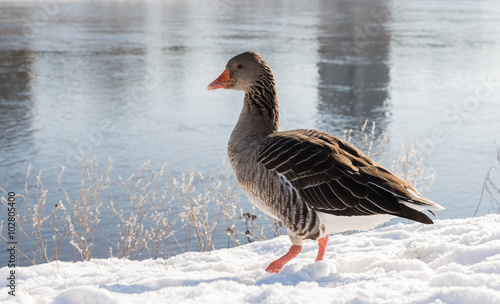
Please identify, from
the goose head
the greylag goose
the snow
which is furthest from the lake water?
the greylag goose

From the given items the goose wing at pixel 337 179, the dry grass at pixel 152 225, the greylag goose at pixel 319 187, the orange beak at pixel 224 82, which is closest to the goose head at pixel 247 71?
the orange beak at pixel 224 82

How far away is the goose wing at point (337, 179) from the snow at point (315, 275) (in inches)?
22.5

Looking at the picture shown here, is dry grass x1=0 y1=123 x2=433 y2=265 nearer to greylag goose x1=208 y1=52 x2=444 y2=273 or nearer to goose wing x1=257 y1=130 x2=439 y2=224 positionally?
greylag goose x1=208 y1=52 x2=444 y2=273

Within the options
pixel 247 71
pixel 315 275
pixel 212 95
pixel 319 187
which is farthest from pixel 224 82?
pixel 212 95

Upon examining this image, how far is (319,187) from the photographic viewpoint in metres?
5.11

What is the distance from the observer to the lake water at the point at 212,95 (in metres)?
15.7

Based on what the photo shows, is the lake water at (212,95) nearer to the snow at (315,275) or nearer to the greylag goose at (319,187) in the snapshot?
the snow at (315,275)

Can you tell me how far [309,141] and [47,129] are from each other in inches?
580

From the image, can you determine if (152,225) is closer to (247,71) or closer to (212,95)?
(247,71)

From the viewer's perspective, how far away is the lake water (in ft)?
51.6

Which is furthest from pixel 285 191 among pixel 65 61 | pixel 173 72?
pixel 65 61

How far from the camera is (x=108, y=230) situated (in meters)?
11.1

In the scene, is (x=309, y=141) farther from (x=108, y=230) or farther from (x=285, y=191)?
(x=108, y=230)

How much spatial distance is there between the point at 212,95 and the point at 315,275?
61.7ft
